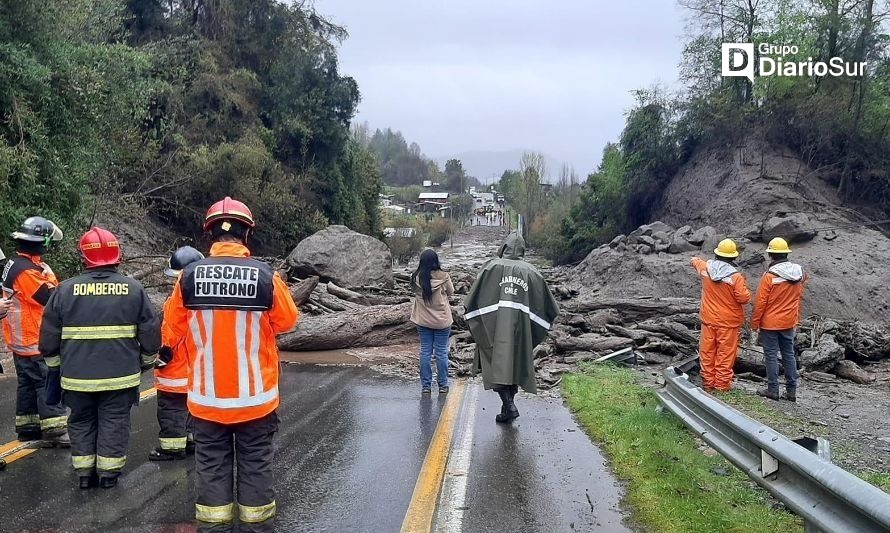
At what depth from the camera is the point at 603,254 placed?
2605 cm

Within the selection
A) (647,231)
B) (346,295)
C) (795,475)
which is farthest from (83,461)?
(647,231)

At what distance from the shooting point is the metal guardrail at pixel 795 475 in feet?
9.90

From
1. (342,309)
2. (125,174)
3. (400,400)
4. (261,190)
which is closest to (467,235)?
(261,190)

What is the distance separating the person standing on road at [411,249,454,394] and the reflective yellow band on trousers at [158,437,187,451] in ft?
11.3

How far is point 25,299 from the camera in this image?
6.06 m

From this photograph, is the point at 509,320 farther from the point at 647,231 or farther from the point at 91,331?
the point at 647,231

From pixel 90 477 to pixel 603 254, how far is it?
22.8 metres

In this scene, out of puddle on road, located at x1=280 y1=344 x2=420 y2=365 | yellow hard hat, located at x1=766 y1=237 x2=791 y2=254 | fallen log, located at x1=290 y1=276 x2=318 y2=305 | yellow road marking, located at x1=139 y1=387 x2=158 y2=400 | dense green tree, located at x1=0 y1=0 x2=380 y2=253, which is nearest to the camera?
yellow road marking, located at x1=139 y1=387 x2=158 y2=400

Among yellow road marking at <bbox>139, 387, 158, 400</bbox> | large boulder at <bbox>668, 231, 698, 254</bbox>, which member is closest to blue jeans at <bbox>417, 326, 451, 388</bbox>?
yellow road marking at <bbox>139, 387, 158, 400</bbox>

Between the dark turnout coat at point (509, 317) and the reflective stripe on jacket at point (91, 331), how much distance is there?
135 inches

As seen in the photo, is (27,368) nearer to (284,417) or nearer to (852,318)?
(284,417)

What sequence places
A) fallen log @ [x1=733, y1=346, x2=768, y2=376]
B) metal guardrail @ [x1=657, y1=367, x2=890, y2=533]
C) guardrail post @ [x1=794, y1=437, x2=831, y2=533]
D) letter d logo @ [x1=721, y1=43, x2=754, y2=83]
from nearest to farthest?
metal guardrail @ [x1=657, y1=367, x2=890, y2=533] < guardrail post @ [x1=794, y1=437, x2=831, y2=533] < fallen log @ [x1=733, y1=346, x2=768, y2=376] < letter d logo @ [x1=721, y1=43, x2=754, y2=83]

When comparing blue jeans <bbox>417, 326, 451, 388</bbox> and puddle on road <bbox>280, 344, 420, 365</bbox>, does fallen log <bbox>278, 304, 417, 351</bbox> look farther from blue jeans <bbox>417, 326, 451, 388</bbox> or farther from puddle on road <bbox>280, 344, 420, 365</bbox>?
blue jeans <bbox>417, 326, 451, 388</bbox>

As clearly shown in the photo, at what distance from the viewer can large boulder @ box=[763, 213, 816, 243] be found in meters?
22.0
